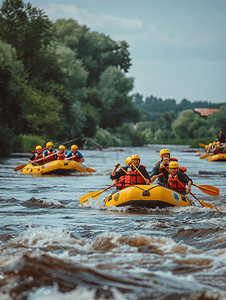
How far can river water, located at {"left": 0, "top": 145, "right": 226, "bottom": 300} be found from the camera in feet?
16.1

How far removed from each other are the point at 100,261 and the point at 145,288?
3.58 ft

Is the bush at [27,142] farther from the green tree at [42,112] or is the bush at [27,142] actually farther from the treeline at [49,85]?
the green tree at [42,112]

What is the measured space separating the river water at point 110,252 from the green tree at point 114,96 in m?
54.2

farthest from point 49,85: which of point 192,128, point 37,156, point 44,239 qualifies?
point 192,128

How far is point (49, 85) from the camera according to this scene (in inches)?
1870

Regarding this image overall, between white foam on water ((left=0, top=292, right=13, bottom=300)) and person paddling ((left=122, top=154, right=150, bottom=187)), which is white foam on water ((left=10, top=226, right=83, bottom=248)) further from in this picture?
person paddling ((left=122, top=154, right=150, bottom=187))

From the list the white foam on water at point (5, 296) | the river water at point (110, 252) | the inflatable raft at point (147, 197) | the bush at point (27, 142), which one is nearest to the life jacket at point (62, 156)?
the river water at point (110, 252)

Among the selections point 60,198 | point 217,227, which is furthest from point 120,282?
point 60,198

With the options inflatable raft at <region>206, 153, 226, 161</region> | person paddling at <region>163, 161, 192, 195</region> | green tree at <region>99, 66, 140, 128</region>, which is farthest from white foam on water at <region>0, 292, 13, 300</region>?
green tree at <region>99, 66, 140, 128</region>

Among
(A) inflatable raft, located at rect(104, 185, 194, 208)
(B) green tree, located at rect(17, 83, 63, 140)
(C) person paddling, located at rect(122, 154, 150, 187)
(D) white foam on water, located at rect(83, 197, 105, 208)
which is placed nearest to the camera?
(A) inflatable raft, located at rect(104, 185, 194, 208)

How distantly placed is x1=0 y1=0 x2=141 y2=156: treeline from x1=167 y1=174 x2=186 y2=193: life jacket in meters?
20.5

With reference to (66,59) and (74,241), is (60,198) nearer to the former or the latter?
(74,241)

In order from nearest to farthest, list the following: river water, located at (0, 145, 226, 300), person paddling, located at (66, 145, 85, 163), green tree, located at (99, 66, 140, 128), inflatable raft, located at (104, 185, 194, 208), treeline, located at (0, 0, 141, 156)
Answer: river water, located at (0, 145, 226, 300) < inflatable raft, located at (104, 185, 194, 208) < person paddling, located at (66, 145, 85, 163) < treeline, located at (0, 0, 141, 156) < green tree, located at (99, 66, 140, 128)

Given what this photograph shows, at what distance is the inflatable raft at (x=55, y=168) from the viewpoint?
18.8 metres
